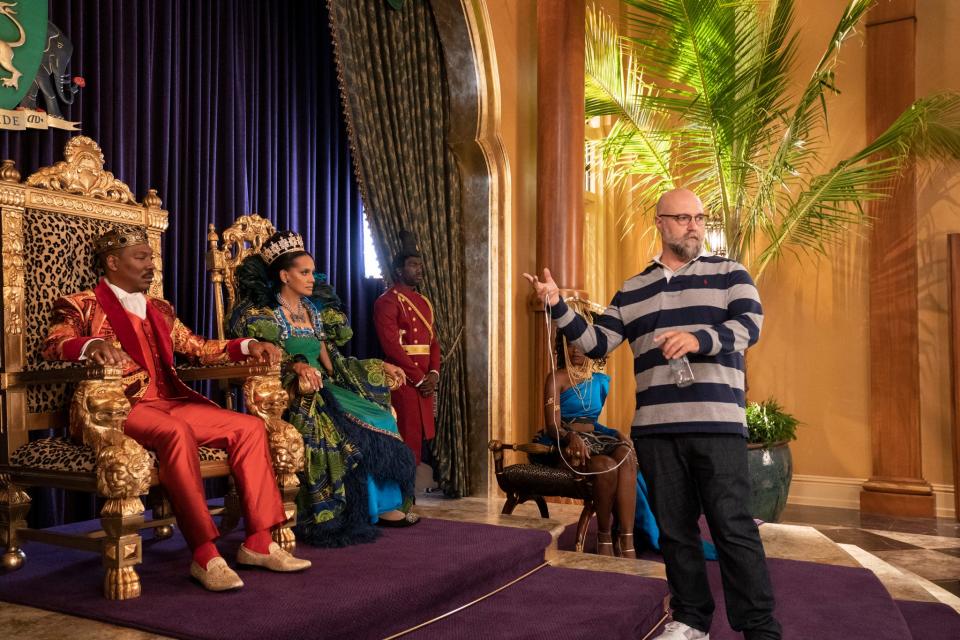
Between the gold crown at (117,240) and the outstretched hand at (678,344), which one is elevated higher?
the gold crown at (117,240)

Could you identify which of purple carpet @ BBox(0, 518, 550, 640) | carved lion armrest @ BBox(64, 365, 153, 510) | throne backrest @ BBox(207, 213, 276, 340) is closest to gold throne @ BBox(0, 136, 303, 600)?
carved lion armrest @ BBox(64, 365, 153, 510)

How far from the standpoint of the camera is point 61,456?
300cm

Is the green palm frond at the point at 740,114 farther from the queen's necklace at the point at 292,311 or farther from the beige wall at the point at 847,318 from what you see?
the queen's necklace at the point at 292,311

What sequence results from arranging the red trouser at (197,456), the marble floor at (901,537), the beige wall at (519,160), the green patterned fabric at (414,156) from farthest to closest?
1. the beige wall at (519,160)
2. the green patterned fabric at (414,156)
3. the marble floor at (901,537)
4. the red trouser at (197,456)

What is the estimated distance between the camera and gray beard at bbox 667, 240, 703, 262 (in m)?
2.92

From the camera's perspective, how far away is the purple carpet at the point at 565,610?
9.19 feet

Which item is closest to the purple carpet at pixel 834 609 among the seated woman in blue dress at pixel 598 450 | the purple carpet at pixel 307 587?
the seated woman in blue dress at pixel 598 450

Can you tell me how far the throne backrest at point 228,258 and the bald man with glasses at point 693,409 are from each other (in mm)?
1903

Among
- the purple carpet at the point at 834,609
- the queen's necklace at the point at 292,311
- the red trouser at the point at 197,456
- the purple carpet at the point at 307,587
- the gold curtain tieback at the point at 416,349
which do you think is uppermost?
the queen's necklace at the point at 292,311

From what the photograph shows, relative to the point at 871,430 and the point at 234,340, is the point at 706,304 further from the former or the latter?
the point at 871,430

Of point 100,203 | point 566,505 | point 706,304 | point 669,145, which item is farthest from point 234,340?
point 669,145

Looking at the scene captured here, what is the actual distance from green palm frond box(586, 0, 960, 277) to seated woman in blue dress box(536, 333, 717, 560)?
2.14 metres

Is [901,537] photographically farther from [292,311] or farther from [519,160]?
[292,311]

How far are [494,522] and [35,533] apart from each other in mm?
2091
